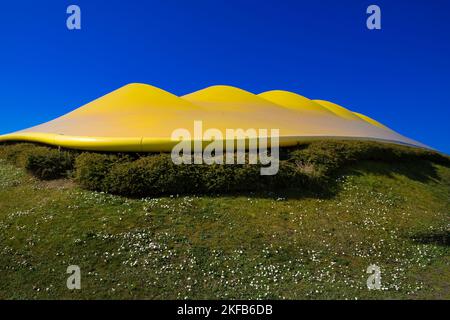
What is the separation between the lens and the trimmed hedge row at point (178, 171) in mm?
14648

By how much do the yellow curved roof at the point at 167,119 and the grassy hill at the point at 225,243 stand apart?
9.46ft

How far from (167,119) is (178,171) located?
5583 millimetres

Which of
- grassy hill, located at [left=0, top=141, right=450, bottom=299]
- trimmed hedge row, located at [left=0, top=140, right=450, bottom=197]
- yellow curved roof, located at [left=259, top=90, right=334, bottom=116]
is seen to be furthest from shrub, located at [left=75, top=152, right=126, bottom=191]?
yellow curved roof, located at [left=259, top=90, right=334, bottom=116]

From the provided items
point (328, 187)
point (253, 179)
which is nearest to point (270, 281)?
point (253, 179)

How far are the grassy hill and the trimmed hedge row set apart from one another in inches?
16.3

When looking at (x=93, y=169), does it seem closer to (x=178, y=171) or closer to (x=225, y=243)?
(x=178, y=171)

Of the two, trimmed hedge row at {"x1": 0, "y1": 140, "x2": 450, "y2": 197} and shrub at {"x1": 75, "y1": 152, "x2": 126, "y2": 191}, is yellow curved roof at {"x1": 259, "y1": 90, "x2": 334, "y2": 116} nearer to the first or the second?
trimmed hedge row at {"x1": 0, "y1": 140, "x2": 450, "y2": 197}

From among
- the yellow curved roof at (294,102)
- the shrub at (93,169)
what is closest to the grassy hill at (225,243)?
the shrub at (93,169)

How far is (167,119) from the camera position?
19.8m

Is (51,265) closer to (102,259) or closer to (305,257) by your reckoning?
(102,259)

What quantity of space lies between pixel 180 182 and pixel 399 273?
7629 millimetres

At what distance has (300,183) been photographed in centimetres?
1560

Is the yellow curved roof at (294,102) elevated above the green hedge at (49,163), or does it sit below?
above

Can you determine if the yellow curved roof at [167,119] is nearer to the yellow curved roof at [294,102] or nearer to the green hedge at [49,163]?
the yellow curved roof at [294,102]
